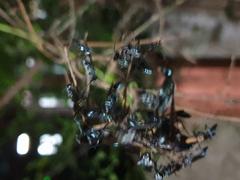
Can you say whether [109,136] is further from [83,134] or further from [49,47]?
[49,47]

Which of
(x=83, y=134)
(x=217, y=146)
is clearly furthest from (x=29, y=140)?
(x=83, y=134)

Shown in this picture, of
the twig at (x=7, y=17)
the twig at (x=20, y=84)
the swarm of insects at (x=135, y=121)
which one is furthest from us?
the twig at (x=20, y=84)

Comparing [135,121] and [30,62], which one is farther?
[30,62]

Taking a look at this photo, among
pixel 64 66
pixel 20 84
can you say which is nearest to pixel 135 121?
pixel 64 66

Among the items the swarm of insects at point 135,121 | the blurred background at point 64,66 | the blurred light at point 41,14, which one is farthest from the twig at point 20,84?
the swarm of insects at point 135,121

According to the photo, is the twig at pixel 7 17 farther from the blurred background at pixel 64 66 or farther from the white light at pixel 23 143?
the white light at pixel 23 143

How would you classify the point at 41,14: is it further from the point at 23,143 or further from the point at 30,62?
the point at 23,143

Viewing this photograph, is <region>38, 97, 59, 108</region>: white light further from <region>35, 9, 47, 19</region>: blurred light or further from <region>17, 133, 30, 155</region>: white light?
<region>35, 9, 47, 19</region>: blurred light
